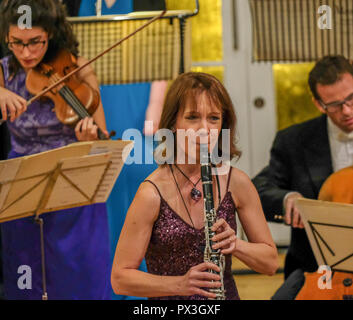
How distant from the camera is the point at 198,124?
1.77 metres

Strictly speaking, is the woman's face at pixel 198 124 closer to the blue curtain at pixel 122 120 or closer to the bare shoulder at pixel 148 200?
the bare shoulder at pixel 148 200

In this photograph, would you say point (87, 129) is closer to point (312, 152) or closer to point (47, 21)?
point (47, 21)

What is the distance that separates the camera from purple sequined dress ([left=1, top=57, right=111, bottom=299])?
2398 mm

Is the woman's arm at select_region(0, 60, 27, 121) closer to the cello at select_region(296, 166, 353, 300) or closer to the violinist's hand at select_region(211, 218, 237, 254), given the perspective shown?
the violinist's hand at select_region(211, 218, 237, 254)

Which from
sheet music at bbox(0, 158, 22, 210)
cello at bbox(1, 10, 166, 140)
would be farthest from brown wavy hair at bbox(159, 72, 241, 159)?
cello at bbox(1, 10, 166, 140)

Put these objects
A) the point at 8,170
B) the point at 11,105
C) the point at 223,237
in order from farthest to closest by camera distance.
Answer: the point at 11,105
the point at 8,170
the point at 223,237

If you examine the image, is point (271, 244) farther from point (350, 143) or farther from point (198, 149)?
point (350, 143)

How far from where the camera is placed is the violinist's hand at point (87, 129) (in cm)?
232

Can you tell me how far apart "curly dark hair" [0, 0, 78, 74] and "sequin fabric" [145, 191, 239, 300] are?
3.01 feet

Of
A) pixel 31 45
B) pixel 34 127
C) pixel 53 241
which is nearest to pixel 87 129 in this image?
pixel 34 127

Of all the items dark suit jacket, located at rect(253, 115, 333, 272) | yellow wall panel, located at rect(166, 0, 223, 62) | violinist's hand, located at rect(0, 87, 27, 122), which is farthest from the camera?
yellow wall panel, located at rect(166, 0, 223, 62)

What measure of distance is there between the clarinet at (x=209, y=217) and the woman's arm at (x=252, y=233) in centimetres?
6

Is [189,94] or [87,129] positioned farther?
[87,129]
